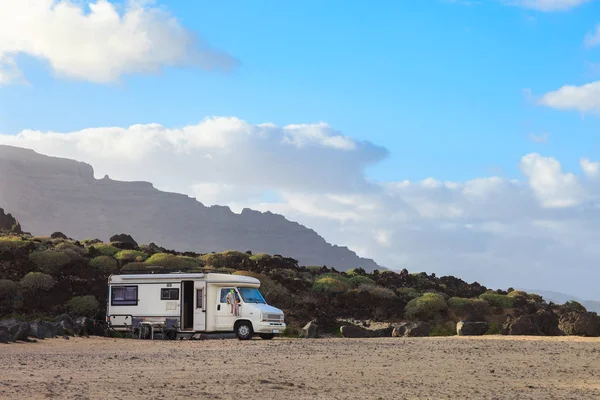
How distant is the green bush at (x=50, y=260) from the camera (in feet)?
149

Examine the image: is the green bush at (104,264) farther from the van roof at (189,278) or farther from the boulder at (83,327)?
the van roof at (189,278)

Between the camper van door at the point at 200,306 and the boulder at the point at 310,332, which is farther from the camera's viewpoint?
the boulder at the point at 310,332

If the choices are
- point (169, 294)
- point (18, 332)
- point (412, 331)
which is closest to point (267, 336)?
point (169, 294)

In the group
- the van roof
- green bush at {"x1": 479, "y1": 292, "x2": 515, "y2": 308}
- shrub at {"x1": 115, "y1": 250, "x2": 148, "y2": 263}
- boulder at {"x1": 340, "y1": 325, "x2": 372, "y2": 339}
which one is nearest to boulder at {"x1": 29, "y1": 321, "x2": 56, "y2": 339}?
the van roof

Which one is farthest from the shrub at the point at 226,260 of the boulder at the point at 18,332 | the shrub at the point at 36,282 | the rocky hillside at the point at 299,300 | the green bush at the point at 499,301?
the boulder at the point at 18,332

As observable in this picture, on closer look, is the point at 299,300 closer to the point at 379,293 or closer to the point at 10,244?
the point at 379,293

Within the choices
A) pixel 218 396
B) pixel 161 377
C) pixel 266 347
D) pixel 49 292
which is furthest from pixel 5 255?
pixel 218 396

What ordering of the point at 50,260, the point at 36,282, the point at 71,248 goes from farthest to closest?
the point at 71,248
the point at 50,260
the point at 36,282

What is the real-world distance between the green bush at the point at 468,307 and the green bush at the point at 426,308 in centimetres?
78

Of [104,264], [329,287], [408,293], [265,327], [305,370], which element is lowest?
[305,370]

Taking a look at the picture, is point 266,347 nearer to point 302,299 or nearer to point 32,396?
point 32,396

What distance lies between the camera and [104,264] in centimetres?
4750

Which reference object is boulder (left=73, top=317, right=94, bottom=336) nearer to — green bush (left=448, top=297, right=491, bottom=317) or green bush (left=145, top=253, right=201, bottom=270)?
green bush (left=145, top=253, right=201, bottom=270)

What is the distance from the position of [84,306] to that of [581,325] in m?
23.1
